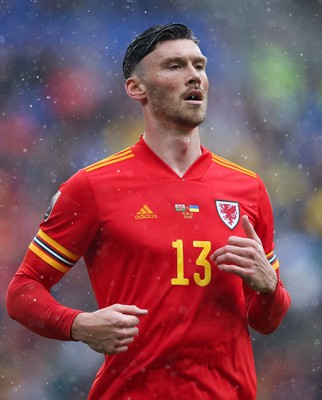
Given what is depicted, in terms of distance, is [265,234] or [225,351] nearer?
[225,351]

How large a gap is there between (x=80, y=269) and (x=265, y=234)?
15.5 ft

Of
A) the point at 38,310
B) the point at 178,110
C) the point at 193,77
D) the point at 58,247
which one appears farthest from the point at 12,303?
the point at 193,77

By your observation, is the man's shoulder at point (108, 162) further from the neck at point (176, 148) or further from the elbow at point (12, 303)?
the elbow at point (12, 303)

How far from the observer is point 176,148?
3.33 metres

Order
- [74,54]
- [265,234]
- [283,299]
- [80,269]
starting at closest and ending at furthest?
[283,299], [265,234], [80,269], [74,54]

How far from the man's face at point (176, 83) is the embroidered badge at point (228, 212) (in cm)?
33

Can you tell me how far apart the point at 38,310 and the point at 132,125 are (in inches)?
214

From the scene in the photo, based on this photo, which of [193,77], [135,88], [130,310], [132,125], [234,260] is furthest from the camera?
[132,125]

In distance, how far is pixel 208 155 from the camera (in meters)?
3.42

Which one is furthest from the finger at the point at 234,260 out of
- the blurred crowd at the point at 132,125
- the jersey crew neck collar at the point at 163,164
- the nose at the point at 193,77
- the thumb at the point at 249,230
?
the blurred crowd at the point at 132,125

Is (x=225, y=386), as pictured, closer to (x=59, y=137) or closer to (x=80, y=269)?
(x=80, y=269)

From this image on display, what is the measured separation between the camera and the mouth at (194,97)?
126 inches

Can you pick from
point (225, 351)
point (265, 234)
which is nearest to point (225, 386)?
point (225, 351)

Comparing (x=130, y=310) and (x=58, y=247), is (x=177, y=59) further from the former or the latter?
(x=130, y=310)
